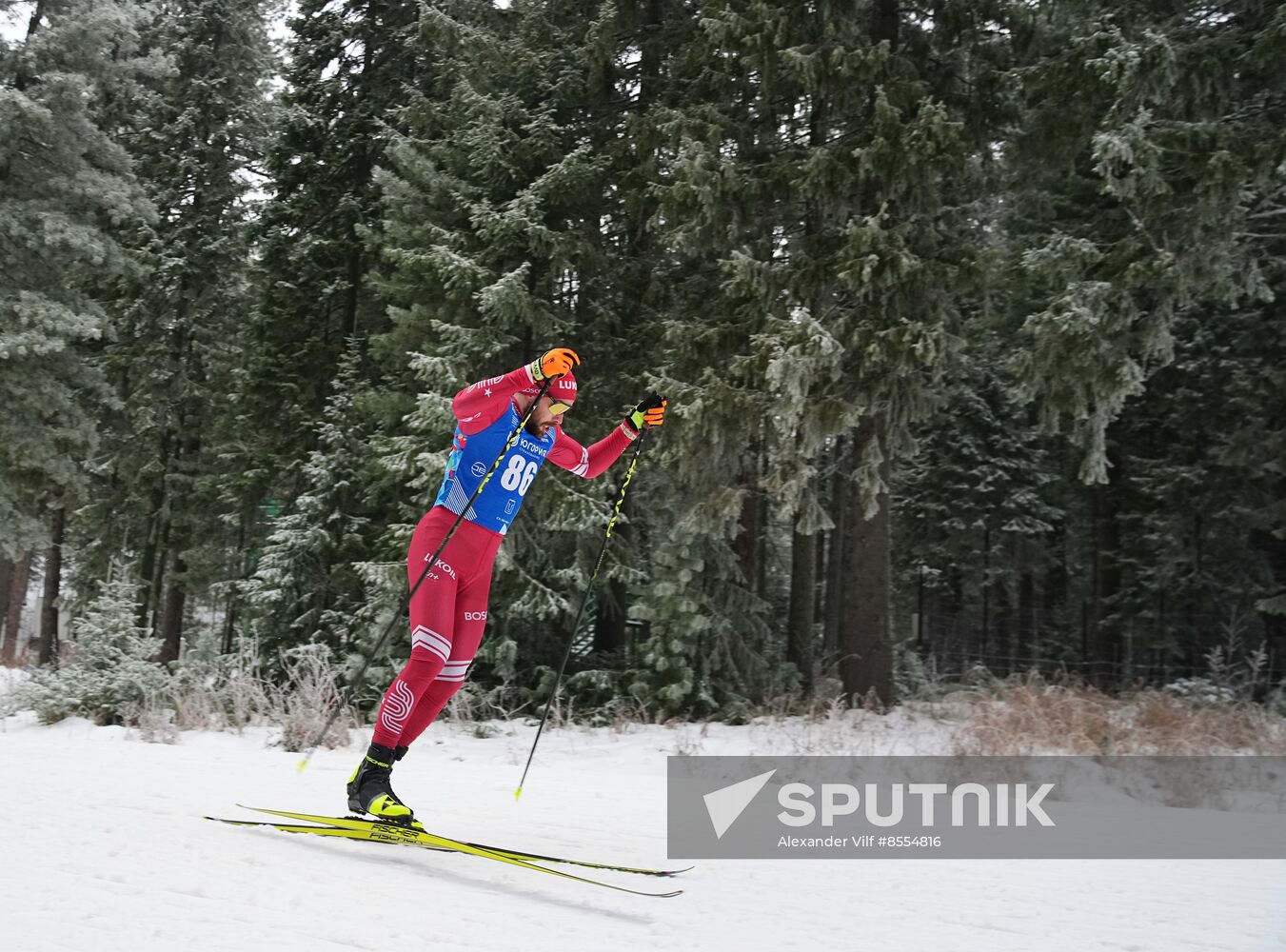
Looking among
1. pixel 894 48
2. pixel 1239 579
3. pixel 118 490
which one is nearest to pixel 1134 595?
pixel 1239 579

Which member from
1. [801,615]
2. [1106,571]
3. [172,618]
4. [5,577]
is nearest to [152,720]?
[801,615]

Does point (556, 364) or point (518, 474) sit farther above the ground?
point (556, 364)

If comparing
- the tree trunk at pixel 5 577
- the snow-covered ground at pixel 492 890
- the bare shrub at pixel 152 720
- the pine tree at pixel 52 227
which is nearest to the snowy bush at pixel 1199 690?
the snow-covered ground at pixel 492 890

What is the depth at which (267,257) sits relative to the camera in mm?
16609

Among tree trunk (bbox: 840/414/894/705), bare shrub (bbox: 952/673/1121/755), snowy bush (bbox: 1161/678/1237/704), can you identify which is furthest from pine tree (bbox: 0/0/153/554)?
snowy bush (bbox: 1161/678/1237/704)

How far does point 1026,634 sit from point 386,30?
22.4 meters

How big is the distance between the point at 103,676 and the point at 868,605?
811 cm

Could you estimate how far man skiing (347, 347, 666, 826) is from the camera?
481 centimetres

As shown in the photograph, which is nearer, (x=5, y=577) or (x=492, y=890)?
(x=492, y=890)

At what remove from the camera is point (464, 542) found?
5.05 meters

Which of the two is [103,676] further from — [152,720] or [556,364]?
[556,364]

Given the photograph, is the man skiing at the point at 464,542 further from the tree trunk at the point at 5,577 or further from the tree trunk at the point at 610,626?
the tree trunk at the point at 5,577

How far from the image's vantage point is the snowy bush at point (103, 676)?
8.77 metres

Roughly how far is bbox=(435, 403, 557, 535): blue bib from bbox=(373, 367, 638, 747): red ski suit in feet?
0.20
